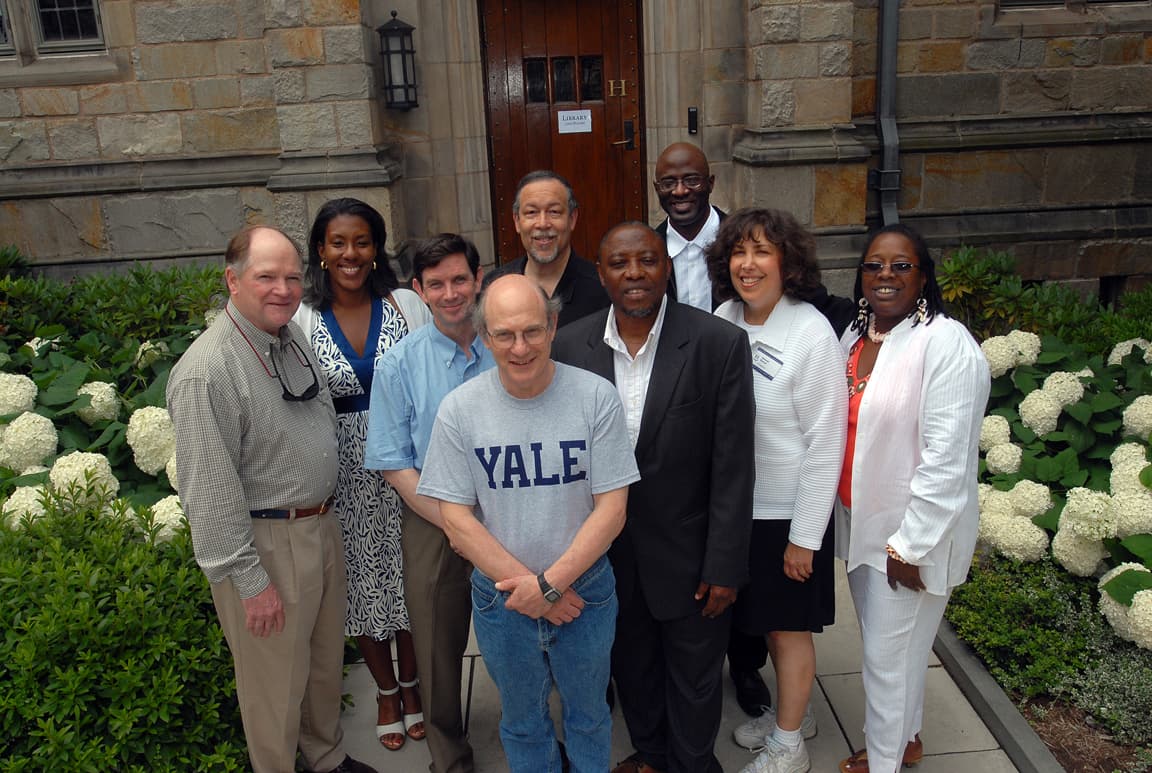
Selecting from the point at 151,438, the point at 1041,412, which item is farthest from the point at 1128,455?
the point at 151,438

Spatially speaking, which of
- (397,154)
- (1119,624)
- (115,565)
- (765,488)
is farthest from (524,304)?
(397,154)

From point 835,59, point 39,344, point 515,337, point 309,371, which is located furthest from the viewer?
point 835,59

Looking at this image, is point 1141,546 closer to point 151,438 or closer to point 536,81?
point 151,438

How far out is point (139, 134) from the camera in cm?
746

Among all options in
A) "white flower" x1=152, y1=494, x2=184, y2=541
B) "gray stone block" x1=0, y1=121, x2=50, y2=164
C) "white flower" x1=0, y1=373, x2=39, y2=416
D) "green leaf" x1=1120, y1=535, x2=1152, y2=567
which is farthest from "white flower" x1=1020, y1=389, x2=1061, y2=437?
"gray stone block" x1=0, y1=121, x2=50, y2=164

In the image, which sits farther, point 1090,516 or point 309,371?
point 1090,516

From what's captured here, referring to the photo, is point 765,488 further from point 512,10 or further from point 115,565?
point 512,10

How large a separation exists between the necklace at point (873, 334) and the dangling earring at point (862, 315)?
0.06 feet

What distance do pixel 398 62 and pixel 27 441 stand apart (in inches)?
156

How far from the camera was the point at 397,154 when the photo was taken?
738 cm

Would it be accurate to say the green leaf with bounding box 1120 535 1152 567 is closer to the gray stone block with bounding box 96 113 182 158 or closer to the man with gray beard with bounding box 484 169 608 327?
the man with gray beard with bounding box 484 169 608 327

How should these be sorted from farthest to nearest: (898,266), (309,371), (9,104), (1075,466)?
(9,104) < (1075,466) < (309,371) < (898,266)

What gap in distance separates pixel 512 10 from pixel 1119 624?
6.17 meters

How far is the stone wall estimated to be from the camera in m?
7.23
